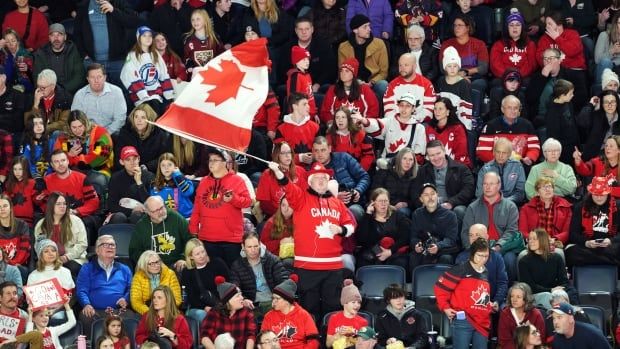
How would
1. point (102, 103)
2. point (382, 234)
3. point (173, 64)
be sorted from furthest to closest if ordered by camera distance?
point (173, 64), point (102, 103), point (382, 234)

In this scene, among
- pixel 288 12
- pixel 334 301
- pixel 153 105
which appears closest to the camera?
pixel 334 301

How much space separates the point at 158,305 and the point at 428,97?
4.54m

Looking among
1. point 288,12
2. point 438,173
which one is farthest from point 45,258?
point 288,12

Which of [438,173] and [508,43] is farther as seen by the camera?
[508,43]

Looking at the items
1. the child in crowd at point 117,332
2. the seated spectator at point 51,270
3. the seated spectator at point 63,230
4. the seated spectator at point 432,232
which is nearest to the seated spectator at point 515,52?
the seated spectator at point 432,232

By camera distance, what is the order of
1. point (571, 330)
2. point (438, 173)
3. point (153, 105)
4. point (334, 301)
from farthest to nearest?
1. point (153, 105)
2. point (438, 173)
3. point (334, 301)
4. point (571, 330)

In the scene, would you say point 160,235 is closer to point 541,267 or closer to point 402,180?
point 402,180

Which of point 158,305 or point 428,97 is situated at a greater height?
point 428,97

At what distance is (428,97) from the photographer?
66.8ft

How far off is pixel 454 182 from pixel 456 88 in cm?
152

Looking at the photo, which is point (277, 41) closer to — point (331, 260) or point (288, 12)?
point (288, 12)

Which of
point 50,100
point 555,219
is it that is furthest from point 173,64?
point 555,219

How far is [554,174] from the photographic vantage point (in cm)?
1912

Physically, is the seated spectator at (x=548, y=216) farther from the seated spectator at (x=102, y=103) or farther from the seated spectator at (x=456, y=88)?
the seated spectator at (x=102, y=103)
